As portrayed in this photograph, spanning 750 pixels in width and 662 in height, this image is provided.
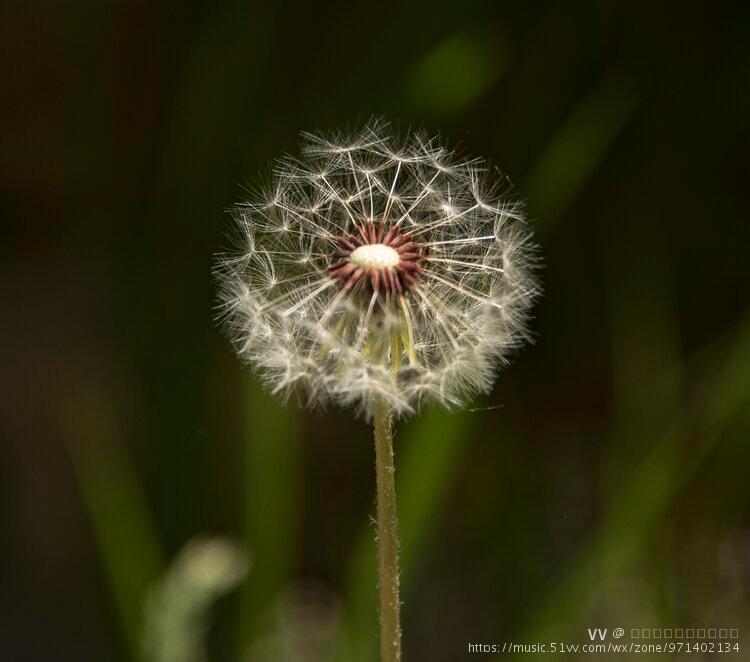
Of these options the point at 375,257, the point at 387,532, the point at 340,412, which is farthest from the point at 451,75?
the point at 387,532

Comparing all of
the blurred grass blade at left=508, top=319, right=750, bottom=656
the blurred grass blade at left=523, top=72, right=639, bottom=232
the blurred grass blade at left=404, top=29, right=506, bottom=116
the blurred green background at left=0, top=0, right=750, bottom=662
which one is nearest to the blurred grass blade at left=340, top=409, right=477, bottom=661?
the blurred green background at left=0, top=0, right=750, bottom=662

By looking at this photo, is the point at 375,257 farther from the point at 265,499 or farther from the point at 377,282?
the point at 265,499

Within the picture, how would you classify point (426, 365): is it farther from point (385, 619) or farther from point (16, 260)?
point (16, 260)

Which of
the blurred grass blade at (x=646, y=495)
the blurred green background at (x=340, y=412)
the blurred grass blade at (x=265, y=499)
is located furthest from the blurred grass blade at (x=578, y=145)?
the blurred grass blade at (x=265, y=499)

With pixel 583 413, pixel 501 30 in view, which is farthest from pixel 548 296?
pixel 501 30

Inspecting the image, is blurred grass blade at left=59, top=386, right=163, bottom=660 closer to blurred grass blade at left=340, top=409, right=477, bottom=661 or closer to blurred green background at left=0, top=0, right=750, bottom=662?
blurred green background at left=0, top=0, right=750, bottom=662

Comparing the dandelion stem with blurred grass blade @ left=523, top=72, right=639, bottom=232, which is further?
blurred grass blade @ left=523, top=72, right=639, bottom=232
